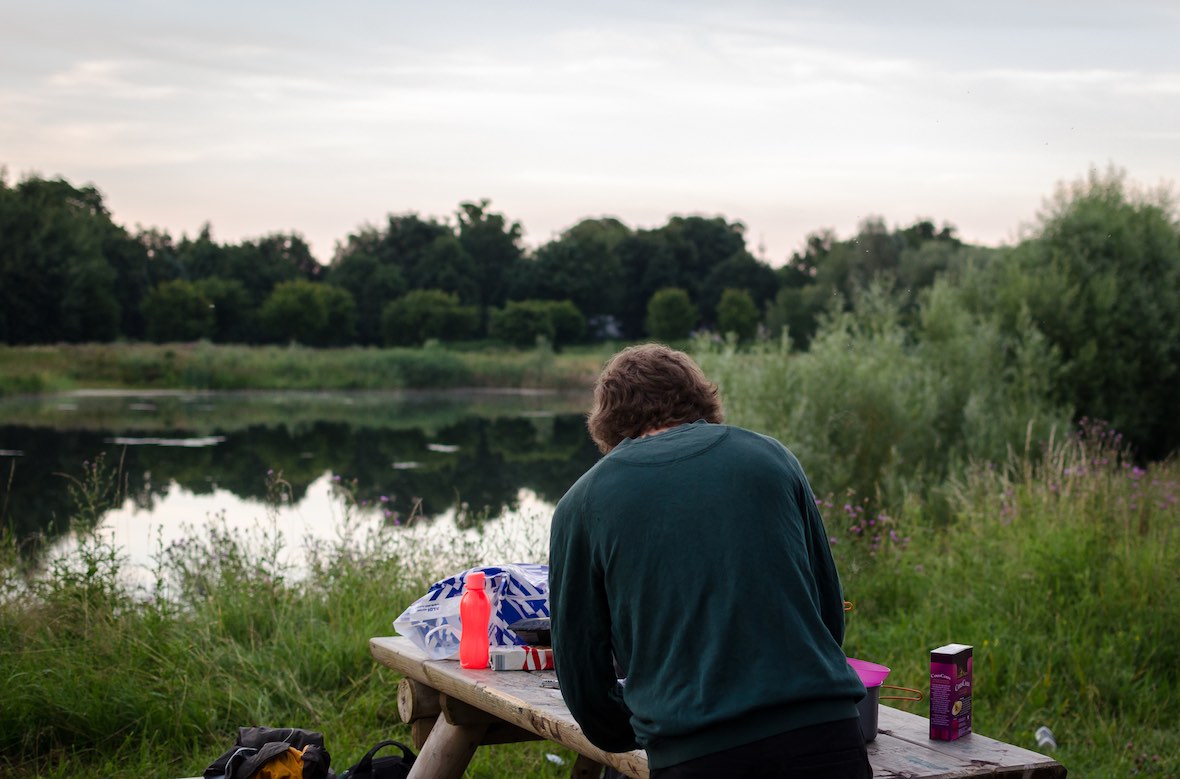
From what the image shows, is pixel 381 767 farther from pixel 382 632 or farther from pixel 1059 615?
pixel 1059 615

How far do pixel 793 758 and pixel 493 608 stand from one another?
1193 millimetres

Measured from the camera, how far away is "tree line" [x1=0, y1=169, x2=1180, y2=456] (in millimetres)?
14102

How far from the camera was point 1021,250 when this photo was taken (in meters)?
15.0

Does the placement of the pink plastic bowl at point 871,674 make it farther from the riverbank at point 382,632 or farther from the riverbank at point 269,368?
the riverbank at point 269,368

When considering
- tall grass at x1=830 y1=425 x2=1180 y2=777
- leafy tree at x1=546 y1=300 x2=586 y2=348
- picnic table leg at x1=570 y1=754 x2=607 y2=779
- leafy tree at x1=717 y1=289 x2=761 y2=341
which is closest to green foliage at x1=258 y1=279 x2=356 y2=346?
leafy tree at x1=546 y1=300 x2=586 y2=348

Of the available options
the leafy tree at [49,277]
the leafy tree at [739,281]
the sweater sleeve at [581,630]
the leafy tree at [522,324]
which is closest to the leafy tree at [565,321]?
the leafy tree at [522,324]

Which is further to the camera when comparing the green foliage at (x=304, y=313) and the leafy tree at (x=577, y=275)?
the leafy tree at (x=577, y=275)

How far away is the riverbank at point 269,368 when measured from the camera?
35094 millimetres

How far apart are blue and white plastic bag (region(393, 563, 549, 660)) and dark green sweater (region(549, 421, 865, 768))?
830 millimetres

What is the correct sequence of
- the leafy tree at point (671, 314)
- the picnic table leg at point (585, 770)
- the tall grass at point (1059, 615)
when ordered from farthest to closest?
the leafy tree at point (671, 314)
the tall grass at point (1059, 615)
the picnic table leg at point (585, 770)

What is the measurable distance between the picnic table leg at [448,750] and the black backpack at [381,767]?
216mm

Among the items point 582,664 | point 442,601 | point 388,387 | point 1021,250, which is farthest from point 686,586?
point 388,387

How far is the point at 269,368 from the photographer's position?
123ft

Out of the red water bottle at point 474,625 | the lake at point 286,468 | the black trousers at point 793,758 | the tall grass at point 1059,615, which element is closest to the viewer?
the black trousers at point 793,758
